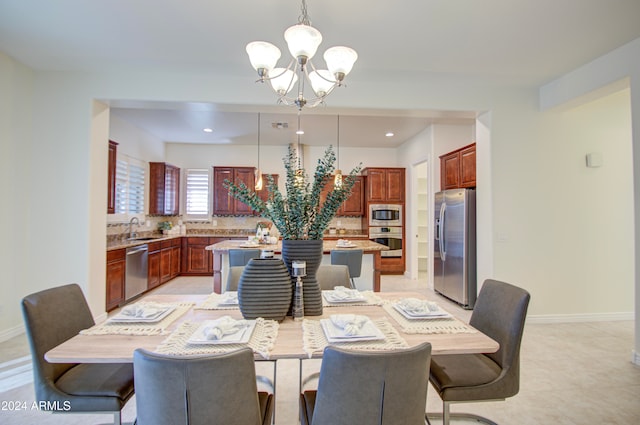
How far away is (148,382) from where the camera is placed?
996 mm

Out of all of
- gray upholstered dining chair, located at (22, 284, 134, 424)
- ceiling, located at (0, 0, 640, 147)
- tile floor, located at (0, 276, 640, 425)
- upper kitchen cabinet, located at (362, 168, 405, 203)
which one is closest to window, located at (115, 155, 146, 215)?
ceiling, located at (0, 0, 640, 147)

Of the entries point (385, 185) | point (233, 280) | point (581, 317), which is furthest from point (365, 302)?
point (385, 185)

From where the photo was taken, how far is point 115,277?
3.96 meters

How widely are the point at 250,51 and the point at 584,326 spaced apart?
4493 millimetres

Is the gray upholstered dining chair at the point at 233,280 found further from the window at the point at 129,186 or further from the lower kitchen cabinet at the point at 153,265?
the window at the point at 129,186

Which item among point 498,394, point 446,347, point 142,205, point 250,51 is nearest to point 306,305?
point 446,347

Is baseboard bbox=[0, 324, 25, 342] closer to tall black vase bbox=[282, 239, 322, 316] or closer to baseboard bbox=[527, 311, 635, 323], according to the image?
tall black vase bbox=[282, 239, 322, 316]

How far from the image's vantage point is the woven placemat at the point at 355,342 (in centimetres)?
127

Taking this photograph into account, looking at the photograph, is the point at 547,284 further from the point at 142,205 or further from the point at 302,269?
the point at 142,205

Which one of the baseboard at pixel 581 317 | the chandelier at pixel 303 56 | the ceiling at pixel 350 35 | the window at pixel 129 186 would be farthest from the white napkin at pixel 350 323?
the window at pixel 129 186

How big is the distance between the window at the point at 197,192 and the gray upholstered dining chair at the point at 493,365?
6151mm

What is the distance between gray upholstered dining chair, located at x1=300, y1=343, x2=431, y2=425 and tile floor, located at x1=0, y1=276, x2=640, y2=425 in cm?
109

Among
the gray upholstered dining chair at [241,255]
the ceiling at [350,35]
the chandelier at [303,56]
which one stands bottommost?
the gray upholstered dining chair at [241,255]

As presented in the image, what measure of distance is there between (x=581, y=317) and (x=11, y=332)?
20.5 feet
